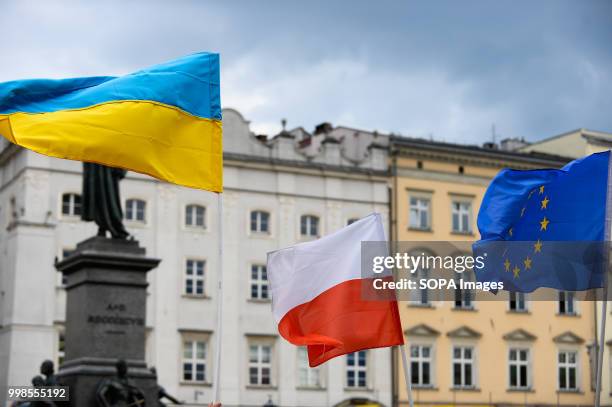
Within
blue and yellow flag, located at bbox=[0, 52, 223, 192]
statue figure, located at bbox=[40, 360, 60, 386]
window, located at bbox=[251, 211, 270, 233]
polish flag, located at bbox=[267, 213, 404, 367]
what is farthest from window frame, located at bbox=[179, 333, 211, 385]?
blue and yellow flag, located at bbox=[0, 52, 223, 192]

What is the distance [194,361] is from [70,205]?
7423 millimetres

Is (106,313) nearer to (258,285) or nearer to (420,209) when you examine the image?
(258,285)

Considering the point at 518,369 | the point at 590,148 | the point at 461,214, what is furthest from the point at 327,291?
the point at 590,148

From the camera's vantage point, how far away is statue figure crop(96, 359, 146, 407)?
765 inches

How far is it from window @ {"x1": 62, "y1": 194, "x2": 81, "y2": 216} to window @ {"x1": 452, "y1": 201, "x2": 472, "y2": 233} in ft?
54.7

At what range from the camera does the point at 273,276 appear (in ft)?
45.5

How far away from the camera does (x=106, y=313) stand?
21.0 m

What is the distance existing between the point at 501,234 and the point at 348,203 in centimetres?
3633

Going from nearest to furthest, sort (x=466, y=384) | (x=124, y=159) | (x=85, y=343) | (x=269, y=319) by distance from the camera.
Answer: (x=124, y=159)
(x=85, y=343)
(x=269, y=319)
(x=466, y=384)

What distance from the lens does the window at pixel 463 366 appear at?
51062 millimetres

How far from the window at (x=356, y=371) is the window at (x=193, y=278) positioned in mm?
6876

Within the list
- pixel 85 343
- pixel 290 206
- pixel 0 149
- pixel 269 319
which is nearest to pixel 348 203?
pixel 290 206

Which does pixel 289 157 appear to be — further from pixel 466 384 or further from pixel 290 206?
pixel 466 384

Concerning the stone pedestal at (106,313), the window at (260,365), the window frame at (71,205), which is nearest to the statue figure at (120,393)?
the stone pedestal at (106,313)
